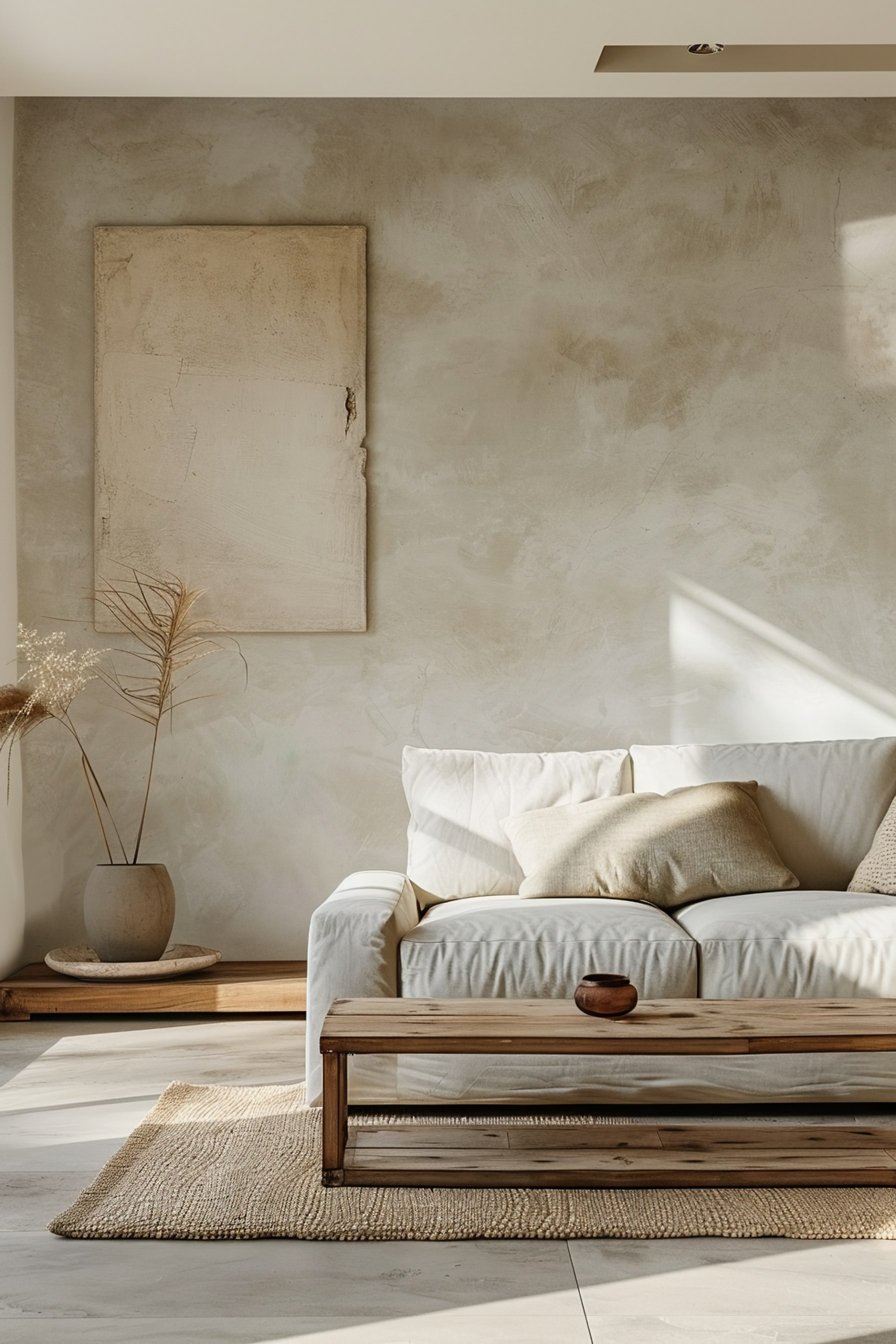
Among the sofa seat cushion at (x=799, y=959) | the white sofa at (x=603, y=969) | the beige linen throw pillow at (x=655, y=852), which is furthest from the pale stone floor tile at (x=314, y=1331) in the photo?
the beige linen throw pillow at (x=655, y=852)

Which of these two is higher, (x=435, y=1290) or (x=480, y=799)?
(x=480, y=799)

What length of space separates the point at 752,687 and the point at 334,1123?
8.10ft

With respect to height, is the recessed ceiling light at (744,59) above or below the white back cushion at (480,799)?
above

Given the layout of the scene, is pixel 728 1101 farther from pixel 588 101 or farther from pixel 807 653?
pixel 588 101

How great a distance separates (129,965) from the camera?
3945mm

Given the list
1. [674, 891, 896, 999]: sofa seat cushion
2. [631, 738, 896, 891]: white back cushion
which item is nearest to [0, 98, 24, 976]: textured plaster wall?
[631, 738, 896, 891]: white back cushion

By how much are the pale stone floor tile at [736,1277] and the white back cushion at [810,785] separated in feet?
5.29

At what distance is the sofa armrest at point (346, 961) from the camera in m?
2.99

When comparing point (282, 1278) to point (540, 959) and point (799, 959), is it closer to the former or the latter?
point (540, 959)

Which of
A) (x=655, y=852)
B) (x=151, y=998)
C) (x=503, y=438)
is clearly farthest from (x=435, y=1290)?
(x=503, y=438)

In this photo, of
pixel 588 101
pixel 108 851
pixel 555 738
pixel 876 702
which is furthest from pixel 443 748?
pixel 588 101

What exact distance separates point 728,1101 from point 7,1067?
6.27ft

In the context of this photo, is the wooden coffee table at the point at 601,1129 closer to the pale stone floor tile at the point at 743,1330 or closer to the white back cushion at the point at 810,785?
the pale stone floor tile at the point at 743,1330

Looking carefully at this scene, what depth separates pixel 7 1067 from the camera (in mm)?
3406
